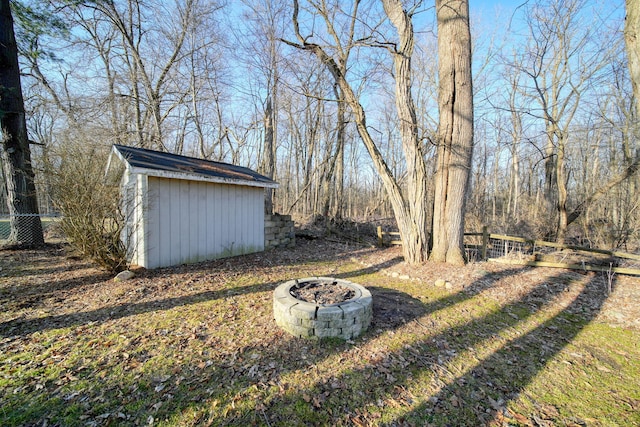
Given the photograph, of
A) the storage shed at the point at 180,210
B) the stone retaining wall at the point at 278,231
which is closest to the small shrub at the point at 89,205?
the storage shed at the point at 180,210

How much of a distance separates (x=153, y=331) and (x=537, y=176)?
2732 centimetres

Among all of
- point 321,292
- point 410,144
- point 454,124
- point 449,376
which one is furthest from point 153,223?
point 454,124

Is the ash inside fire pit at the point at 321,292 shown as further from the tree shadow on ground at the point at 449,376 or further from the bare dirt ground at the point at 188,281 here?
the bare dirt ground at the point at 188,281

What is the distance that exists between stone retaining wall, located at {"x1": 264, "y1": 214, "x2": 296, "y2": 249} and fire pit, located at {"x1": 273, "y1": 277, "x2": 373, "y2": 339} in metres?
4.82

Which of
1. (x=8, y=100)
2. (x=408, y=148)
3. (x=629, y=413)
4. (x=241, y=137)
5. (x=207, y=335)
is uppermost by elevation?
(x=241, y=137)

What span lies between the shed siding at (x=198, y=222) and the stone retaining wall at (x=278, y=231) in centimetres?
30

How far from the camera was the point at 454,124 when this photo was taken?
241 inches

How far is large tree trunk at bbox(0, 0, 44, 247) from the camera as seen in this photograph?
21.2 ft

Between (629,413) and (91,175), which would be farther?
(91,175)

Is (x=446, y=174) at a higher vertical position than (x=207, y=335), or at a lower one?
higher

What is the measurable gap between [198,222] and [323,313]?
4493 millimetres

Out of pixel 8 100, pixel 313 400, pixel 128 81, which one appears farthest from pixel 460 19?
pixel 128 81

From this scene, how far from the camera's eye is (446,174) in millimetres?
6168

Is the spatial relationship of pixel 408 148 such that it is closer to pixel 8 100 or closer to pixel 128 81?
pixel 8 100
